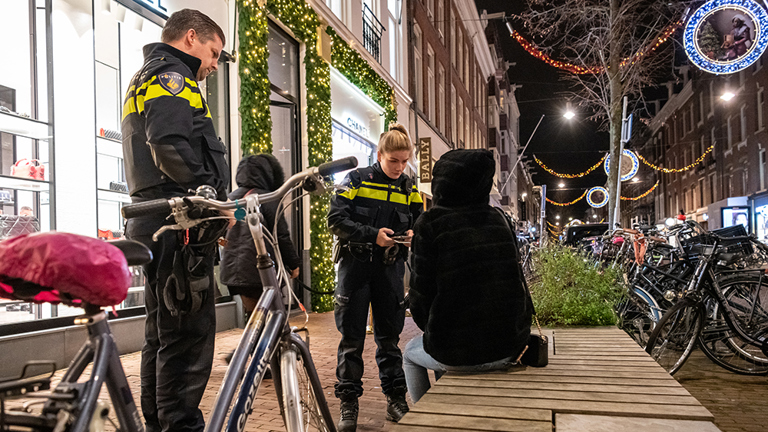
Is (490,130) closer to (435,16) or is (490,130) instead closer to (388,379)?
(435,16)

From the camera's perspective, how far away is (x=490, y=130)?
40.3m

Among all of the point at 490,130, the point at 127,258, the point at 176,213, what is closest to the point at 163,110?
the point at 176,213

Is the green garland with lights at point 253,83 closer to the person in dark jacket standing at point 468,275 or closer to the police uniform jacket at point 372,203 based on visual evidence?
the police uniform jacket at point 372,203

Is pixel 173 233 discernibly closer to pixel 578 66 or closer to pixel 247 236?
pixel 247 236

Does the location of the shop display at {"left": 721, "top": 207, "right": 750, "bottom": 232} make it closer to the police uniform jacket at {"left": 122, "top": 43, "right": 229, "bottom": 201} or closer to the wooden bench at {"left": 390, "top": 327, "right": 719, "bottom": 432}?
the wooden bench at {"left": 390, "top": 327, "right": 719, "bottom": 432}

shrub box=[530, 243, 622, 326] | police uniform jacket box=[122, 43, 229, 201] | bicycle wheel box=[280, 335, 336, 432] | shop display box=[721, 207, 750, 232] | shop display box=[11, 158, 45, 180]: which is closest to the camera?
bicycle wheel box=[280, 335, 336, 432]

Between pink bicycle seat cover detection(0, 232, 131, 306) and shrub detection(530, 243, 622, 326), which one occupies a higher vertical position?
pink bicycle seat cover detection(0, 232, 131, 306)

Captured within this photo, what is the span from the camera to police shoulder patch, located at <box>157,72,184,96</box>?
8.42ft

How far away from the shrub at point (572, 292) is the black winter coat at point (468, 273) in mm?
2093

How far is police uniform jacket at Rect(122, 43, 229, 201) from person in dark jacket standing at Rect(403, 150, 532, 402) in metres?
1.12

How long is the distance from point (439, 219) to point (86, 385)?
67.3 inches

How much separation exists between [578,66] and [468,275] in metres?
15.6

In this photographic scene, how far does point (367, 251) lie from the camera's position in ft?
12.0

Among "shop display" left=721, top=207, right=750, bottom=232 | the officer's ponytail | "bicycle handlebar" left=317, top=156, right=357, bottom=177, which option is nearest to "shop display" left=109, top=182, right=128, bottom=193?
the officer's ponytail
